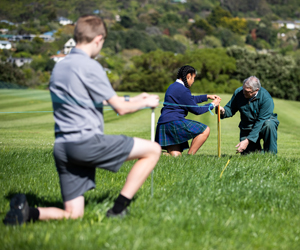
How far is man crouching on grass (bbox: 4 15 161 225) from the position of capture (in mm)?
3311

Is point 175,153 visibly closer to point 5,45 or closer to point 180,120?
point 180,120

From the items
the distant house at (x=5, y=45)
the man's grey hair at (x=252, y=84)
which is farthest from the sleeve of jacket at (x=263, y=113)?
the distant house at (x=5, y=45)

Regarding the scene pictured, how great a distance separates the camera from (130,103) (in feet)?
11.4

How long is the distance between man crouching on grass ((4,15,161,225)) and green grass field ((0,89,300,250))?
202 mm

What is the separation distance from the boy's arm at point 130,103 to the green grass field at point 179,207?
39.2 inches

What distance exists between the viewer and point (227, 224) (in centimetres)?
351

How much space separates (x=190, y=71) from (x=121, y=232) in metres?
4.62

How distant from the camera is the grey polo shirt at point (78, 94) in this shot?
3287mm

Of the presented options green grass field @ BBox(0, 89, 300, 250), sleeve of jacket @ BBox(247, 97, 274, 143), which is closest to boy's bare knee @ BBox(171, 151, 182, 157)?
green grass field @ BBox(0, 89, 300, 250)

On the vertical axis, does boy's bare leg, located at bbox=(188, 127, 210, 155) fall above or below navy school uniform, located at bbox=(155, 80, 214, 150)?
below

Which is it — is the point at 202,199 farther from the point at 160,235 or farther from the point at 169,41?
the point at 169,41

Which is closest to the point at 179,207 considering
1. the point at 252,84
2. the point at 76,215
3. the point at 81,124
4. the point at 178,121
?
the point at 76,215

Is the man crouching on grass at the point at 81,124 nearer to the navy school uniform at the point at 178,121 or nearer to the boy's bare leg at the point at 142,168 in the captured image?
the boy's bare leg at the point at 142,168

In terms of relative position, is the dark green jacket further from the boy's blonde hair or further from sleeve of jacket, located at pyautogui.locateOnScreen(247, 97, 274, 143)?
the boy's blonde hair
